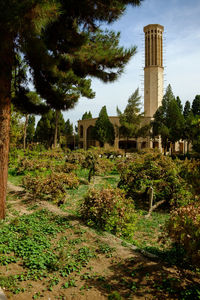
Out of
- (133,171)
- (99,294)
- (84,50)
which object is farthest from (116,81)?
(99,294)

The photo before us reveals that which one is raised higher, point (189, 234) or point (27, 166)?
point (27, 166)

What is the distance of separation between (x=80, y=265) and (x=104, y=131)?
32008 millimetres

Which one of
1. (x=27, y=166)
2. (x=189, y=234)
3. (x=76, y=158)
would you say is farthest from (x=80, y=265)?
(x=76, y=158)

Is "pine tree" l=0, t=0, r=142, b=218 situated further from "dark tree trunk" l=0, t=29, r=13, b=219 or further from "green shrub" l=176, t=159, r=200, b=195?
"green shrub" l=176, t=159, r=200, b=195

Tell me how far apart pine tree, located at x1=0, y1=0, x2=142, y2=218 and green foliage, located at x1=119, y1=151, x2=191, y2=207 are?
3776 millimetres

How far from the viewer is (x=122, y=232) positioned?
6051mm

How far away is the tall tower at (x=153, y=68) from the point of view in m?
48.0

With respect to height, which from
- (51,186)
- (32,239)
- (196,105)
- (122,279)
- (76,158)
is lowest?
(122,279)

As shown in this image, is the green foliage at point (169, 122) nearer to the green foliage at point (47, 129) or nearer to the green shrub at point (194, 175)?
the green foliage at point (47, 129)

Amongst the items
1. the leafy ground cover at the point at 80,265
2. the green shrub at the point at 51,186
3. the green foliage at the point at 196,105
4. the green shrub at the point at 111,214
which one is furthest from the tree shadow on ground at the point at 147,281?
the green foliage at the point at 196,105

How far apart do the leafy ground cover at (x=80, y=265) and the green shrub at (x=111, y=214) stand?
287mm

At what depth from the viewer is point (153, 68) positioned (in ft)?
158

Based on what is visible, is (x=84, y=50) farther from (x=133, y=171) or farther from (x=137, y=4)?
(x=133, y=171)

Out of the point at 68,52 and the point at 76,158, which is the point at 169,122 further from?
the point at 68,52
